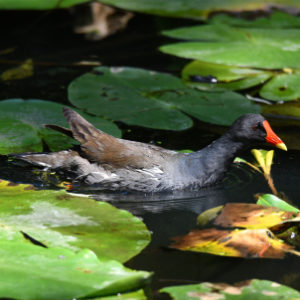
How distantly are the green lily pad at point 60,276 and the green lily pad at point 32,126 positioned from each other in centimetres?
146

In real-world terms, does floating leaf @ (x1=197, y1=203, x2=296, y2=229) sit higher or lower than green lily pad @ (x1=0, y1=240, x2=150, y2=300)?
lower

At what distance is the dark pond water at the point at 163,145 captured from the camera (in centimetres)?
265

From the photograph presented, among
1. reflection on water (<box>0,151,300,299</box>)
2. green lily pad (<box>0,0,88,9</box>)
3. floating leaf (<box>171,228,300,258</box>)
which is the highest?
green lily pad (<box>0,0,88,9</box>)

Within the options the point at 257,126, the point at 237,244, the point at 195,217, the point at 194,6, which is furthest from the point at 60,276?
the point at 194,6

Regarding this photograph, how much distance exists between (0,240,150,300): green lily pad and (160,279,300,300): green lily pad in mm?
153

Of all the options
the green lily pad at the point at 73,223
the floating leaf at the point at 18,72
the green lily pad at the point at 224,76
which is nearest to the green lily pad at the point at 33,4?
the floating leaf at the point at 18,72

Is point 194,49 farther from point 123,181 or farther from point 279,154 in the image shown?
point 123,181

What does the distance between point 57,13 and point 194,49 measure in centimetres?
222

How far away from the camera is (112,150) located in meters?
3.55

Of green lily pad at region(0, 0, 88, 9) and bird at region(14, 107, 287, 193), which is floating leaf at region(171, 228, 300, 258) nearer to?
bird at region(14, 107, 287, 193)

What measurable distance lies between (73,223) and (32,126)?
1285mm

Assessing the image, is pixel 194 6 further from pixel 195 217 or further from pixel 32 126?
pixel 195 217

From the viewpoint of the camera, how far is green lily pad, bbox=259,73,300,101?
4523 mm

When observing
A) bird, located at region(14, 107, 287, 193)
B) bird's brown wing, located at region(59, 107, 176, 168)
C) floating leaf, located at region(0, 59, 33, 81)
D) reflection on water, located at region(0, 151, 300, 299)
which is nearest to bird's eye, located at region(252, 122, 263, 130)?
bird, located at region(14, 107, 287, 193)
